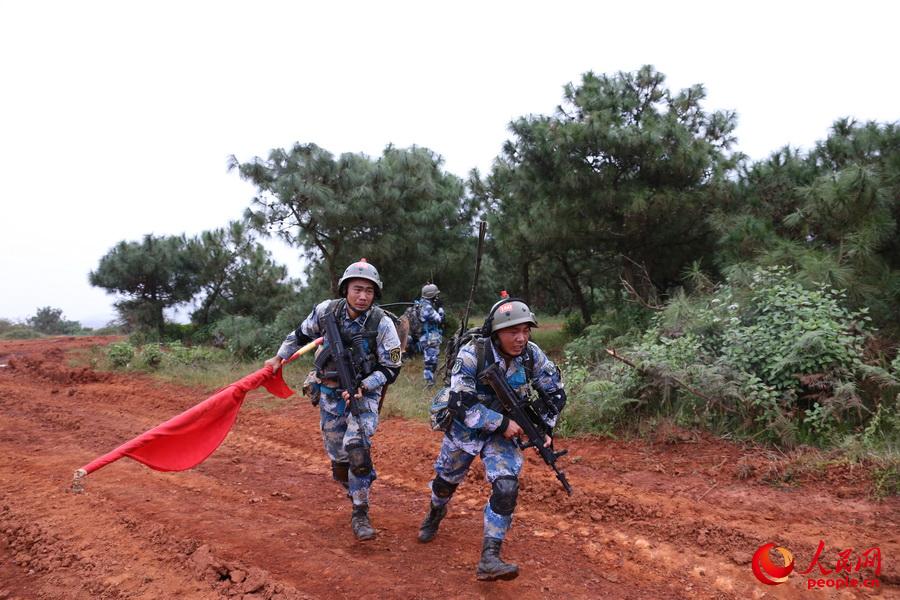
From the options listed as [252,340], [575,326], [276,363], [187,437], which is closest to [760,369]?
[276,363]

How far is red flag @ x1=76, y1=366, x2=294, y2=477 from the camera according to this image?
3910 millimetres

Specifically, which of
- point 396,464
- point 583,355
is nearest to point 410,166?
point 583,355

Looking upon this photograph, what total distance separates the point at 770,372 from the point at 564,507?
3.13 m

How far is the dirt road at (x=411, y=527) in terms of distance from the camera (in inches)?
145

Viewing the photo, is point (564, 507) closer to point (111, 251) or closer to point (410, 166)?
point (410, 166)

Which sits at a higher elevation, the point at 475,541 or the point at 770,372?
the point at 770,372

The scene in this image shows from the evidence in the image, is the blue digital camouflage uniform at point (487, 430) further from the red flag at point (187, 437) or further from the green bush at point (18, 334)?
the green bush at point (18, 334)

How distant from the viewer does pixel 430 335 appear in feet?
36.6

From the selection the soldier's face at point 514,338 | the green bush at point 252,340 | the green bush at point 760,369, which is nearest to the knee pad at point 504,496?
the soldier's face at point 514,338

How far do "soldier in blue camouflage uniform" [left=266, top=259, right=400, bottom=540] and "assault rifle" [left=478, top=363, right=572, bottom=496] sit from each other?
1082 millimetres

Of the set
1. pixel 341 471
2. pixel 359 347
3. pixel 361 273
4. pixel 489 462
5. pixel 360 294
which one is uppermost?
pixel 361 273

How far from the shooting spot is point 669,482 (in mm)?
5559

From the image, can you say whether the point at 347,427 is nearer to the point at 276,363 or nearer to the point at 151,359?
the point at 276,363

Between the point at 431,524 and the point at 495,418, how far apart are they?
1.18m
